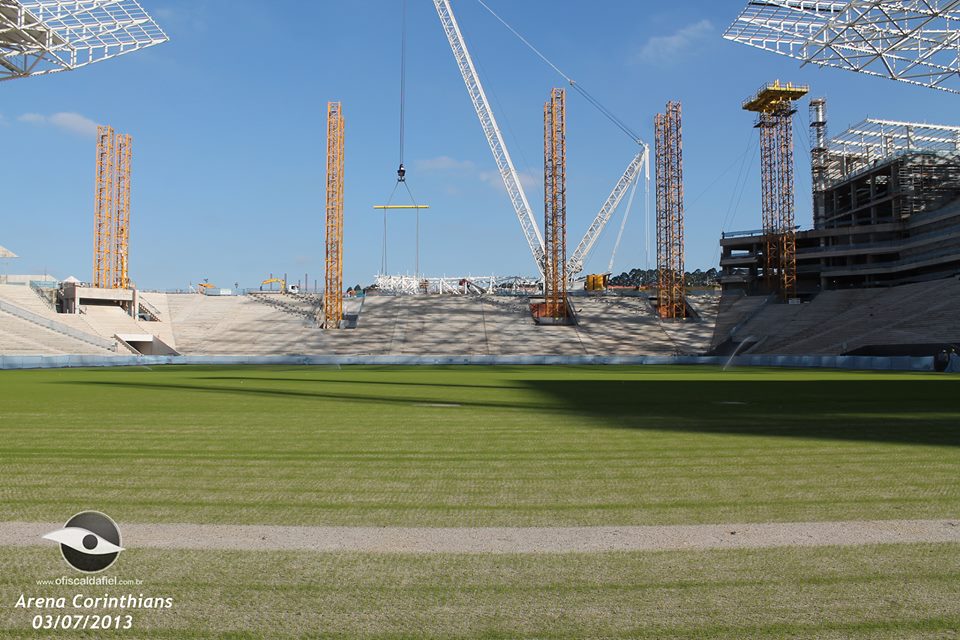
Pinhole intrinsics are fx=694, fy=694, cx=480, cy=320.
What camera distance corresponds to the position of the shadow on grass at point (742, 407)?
1253 cm

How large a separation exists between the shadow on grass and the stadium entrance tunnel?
0.01 m

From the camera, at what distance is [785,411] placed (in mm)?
16078

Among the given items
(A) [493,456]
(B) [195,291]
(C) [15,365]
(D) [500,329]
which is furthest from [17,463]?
(B) [195,291]

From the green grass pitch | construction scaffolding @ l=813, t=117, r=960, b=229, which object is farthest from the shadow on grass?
construction scaffolding @ l=813, t=117, r=960, b=229

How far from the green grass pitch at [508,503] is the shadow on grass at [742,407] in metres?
0.16

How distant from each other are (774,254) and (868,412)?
9340 cm

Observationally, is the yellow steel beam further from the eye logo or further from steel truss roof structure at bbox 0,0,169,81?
the eye logo

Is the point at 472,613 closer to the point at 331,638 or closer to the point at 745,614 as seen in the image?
the point at 331,638

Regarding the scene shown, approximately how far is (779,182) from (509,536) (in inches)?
4178

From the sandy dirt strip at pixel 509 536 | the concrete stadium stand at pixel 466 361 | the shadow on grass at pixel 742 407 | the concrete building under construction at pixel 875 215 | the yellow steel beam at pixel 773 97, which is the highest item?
the yellow steel beam at pixel 773 97

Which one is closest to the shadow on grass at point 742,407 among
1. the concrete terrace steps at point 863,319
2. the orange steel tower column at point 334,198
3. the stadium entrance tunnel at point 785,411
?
the stadium entrance tunnel at point 785,411

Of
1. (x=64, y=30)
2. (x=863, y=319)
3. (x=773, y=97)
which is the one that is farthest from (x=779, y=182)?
(x=64, y=30)

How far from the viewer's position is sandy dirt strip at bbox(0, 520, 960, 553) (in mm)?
5488

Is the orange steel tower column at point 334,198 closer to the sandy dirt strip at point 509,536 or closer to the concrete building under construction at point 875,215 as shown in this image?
the concrete building under construction at point 875,215
